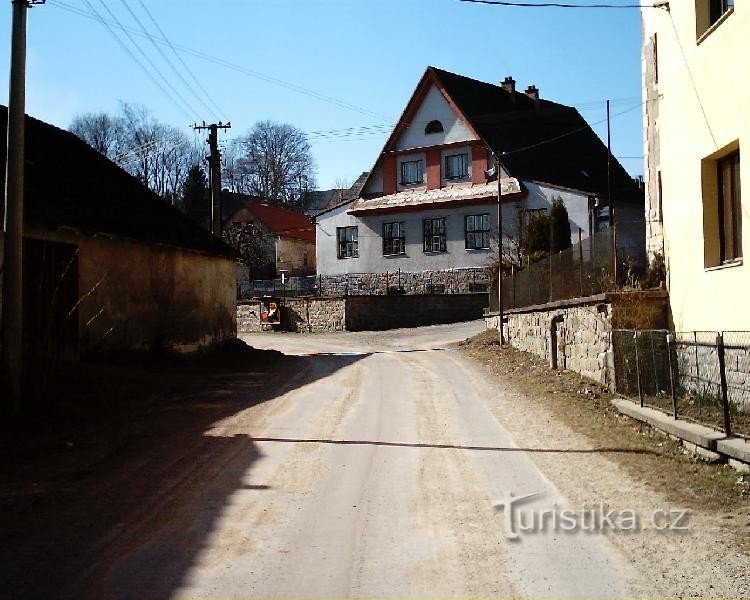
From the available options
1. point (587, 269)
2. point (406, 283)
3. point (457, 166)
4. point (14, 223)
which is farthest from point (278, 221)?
point (14, 223)

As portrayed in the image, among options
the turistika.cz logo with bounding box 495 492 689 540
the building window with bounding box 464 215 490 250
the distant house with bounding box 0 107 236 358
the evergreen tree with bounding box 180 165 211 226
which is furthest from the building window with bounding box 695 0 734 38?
the evergreen tree with bounding box 180 165 211 226

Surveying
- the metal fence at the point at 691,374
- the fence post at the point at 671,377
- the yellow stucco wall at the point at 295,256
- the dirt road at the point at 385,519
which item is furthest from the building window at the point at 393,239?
the fence post at the point at 671,377

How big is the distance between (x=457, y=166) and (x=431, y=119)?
2.97 m

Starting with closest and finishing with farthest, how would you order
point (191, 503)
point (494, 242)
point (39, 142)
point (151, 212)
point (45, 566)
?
point (45, 566) → point (191, 503) → point (39, 142) → point (151, 212) → point (494, 242)

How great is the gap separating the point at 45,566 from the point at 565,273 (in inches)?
552

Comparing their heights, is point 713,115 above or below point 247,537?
above

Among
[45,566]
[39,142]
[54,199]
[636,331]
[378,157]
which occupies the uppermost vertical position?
[378,157]

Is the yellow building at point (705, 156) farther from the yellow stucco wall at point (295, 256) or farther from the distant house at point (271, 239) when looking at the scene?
the distant house at point (271, 239)

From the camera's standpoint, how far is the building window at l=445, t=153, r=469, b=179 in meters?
43.2

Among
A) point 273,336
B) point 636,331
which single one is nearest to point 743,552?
point 636,331

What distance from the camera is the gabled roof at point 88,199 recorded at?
15.6 metres

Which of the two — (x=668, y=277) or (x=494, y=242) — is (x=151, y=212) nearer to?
(x=668, y=277)

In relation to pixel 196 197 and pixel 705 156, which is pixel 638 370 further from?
pixel 196 197

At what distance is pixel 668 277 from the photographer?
43.3ft
